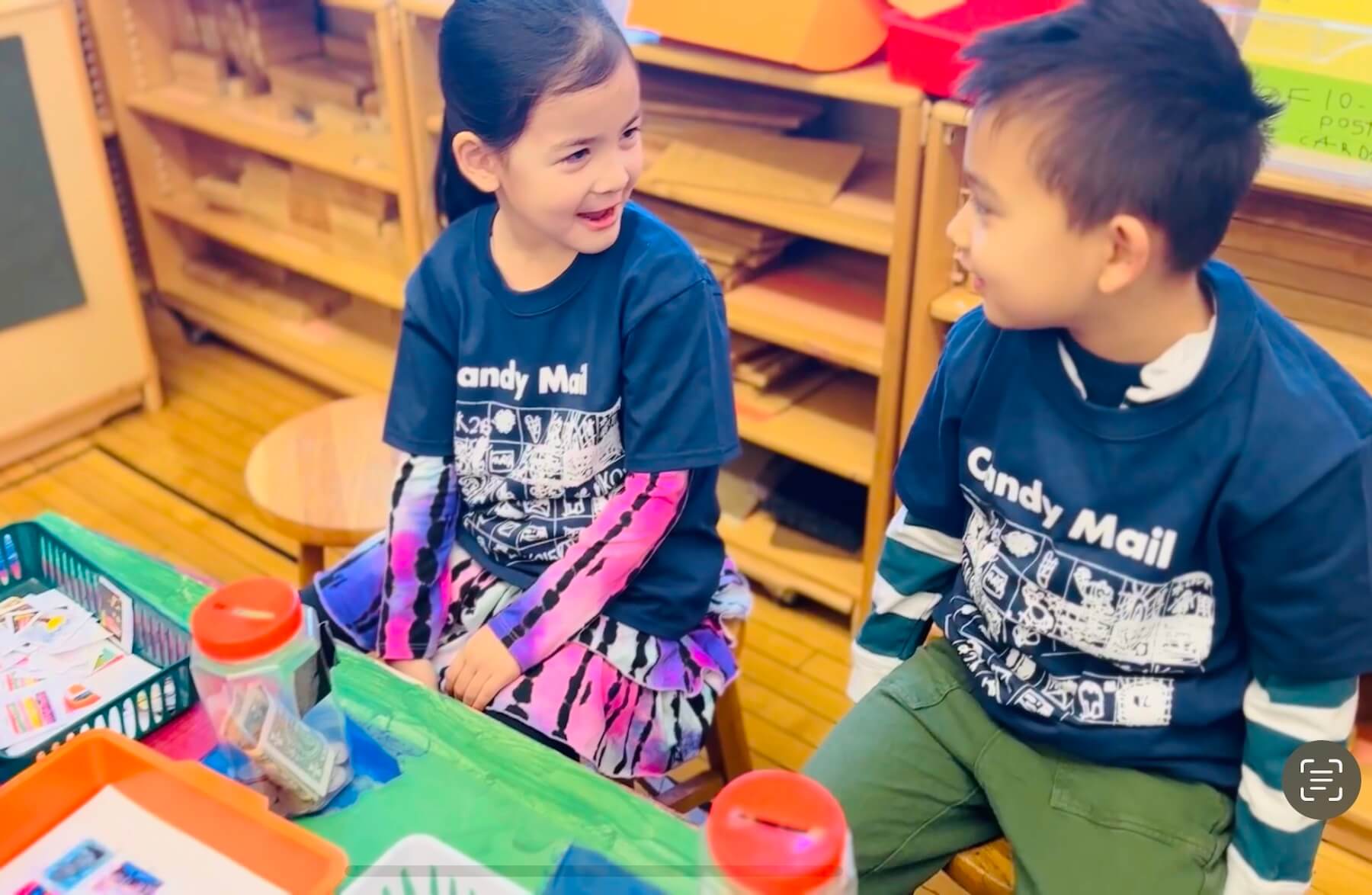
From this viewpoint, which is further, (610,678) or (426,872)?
(610,678)

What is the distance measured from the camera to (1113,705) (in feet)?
3.31

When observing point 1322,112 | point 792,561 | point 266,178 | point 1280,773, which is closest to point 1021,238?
point 1280,773

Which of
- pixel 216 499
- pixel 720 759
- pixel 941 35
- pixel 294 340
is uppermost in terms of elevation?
pixel 941 35

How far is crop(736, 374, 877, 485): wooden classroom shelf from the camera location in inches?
73.4

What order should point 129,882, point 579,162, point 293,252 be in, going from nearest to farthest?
Result: 1. point 129,882
2. point 579,162
3. point 293,252

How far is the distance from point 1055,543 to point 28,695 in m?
0.84

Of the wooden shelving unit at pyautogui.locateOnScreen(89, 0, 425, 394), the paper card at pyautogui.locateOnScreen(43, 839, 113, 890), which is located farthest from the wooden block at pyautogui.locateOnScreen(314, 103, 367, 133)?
the paper card at pyautogui.locateOnScreen(43, 839, 113, 890)

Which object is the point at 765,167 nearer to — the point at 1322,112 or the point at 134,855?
the point at 1322,112

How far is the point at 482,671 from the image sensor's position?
3.89 ft

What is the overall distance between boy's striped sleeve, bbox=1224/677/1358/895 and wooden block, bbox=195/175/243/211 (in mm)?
2513

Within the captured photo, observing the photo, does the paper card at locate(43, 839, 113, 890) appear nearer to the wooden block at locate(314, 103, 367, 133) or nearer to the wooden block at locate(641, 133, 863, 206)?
the wooden block at locate(641, 133, 863, 206)

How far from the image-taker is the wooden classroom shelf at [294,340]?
2613 mm

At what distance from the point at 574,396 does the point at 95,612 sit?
481 mm

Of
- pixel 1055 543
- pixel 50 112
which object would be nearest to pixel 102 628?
pixel 1055 543
